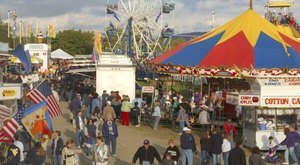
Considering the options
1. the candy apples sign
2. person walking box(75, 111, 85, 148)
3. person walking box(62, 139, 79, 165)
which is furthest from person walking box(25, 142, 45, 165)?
the candy apples sign

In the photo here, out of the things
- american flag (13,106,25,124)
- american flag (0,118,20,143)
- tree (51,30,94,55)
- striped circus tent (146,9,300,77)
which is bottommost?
american flag (0,118,20,143)

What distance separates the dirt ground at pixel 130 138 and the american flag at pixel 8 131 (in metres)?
2.03

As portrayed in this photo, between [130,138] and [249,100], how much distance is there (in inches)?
162

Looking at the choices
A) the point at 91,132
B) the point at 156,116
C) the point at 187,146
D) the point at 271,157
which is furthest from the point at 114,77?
the point at 187,146

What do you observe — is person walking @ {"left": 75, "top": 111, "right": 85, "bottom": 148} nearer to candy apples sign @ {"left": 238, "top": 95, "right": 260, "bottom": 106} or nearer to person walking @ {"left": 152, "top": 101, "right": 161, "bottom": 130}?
person walking @ {"left": 152, "top": 101, "right": 161, "bottom": 130}

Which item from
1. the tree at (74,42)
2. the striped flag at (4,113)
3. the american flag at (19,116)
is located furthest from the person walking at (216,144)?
the tree at (74,42)

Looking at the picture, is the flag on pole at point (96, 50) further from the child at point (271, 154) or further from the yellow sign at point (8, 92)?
the child at point (271, 154)

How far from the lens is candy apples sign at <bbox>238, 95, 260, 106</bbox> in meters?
14.7

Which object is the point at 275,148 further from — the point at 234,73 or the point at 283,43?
the point at 283,43

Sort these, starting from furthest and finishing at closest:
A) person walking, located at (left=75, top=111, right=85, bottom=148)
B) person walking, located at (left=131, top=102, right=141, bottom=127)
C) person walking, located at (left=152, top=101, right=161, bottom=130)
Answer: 1. person walking, located at (left=131, top=102, right=141, bottom=127)
2. person walking, located at (left=152, top=101, right=161, bottom=130)
3. person walking, located at (left=75, top=111, right=85, bottom=148)

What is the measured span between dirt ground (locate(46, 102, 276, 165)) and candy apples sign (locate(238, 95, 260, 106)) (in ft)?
4.65

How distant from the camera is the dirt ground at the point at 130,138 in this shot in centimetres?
1334

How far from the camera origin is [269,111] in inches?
581

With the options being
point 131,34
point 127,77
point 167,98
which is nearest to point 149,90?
point 167,98
